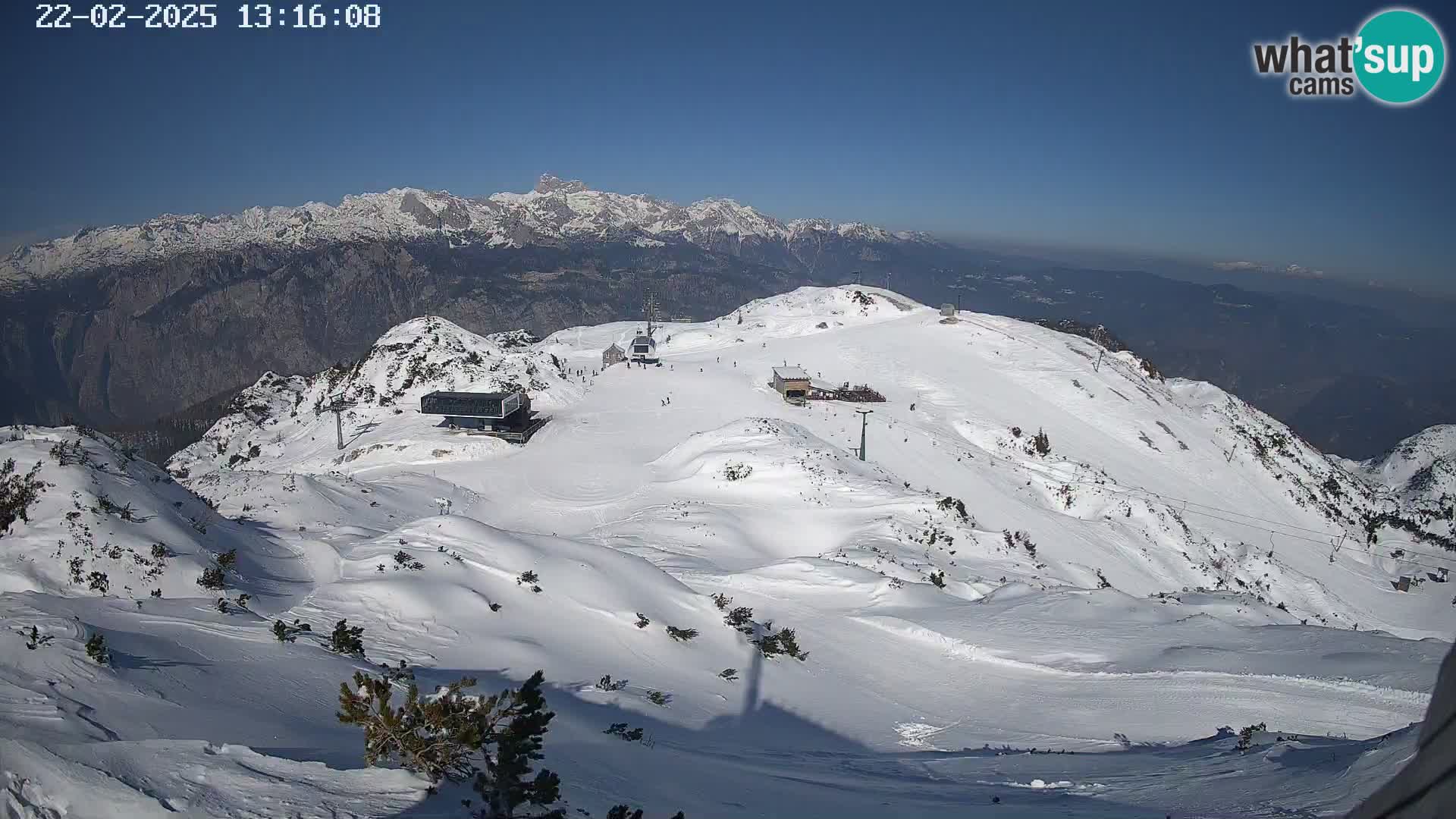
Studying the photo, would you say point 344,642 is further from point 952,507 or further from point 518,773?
point 952,507

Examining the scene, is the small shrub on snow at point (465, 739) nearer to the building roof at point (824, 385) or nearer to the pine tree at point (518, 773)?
the pine tree at point (518, 773)

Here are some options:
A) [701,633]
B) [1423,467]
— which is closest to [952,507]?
[701,633]

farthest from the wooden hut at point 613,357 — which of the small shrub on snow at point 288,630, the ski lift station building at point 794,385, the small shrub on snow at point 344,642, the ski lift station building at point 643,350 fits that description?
the small shrub on snow at point 344,642

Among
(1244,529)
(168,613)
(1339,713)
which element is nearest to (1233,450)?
(1244,529)

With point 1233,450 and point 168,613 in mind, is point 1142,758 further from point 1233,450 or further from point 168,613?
point 1233,450

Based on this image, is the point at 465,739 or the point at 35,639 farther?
the point at 35,639
